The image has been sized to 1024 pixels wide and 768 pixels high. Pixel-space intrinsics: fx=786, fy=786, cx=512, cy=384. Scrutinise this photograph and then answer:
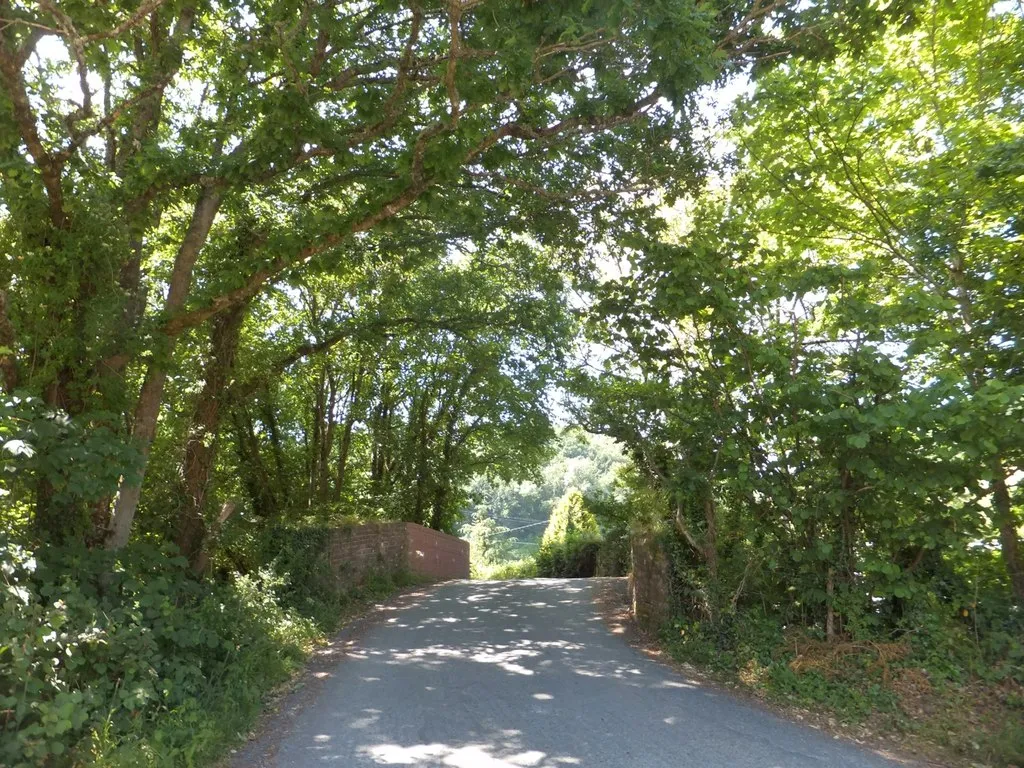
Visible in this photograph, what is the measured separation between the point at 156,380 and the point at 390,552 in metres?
9.24

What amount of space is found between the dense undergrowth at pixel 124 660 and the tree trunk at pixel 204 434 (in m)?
2.55

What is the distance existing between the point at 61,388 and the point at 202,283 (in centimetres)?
298

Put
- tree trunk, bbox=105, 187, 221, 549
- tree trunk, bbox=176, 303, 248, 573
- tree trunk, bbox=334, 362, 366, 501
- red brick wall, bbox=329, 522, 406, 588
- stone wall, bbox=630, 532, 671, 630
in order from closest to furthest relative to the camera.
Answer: tree trunk, bbox=105, 187, 221, 549 → stone wall, bbox=630, 532, 671, 630 → tree trunk, bbox=176, 303, 248, 573 → red brick wall, bbox=329, 522, 406, 588 → tree trunk, bbox=334, 362, 366, 501

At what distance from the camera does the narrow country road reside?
5762 millimetres

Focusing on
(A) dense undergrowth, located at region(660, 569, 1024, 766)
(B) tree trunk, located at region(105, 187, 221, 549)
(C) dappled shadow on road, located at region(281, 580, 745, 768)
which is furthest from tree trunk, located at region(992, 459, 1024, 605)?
(B) tree trunk, located at region(105, 187, 221, 549)

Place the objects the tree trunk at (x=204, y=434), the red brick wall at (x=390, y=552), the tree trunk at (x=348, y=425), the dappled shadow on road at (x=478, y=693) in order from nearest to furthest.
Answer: the dappled shadow on road at (x=478, y=693) → the tree trunk at (x=204, y=434) → the red brick wall at (x=390, y=552) → the tree trunk at (x=348, y=425)

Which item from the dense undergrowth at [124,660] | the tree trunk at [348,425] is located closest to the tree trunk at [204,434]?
the dense undergrowth at [124,660]

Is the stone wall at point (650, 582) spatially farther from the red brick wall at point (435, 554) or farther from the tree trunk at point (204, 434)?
the red brick wall at point (435, 554)

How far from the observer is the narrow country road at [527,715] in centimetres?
576

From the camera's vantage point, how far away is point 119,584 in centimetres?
674

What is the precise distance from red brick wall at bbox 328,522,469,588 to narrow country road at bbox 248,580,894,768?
3.70 metres

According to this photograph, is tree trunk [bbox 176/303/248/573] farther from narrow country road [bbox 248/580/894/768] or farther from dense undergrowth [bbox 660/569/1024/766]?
dense undergrowth [bbox 660/569/1024/766]

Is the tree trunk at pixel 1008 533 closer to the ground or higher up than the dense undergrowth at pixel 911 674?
higher up

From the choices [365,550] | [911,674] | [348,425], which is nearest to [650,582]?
[911,674]
